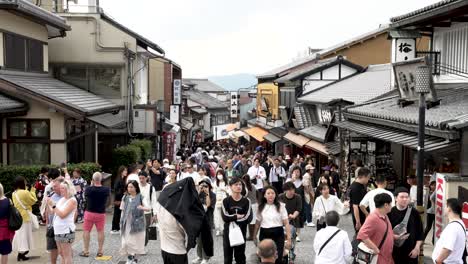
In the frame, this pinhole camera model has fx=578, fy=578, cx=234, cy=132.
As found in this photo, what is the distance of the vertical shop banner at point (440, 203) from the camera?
9779 mm

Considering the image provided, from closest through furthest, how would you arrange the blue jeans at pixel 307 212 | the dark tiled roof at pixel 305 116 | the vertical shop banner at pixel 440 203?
the vertical shop banner at pixel 440 203 < the blue jeans at pixel 307 212 < the dark tiled roof at pixel 305 116

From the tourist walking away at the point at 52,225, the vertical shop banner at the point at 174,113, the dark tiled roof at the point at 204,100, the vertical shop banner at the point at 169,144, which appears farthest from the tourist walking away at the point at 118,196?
the dark tiled roof at the point at 204,100

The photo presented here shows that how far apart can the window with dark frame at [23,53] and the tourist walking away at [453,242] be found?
1371cm

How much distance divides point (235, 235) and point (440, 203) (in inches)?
152

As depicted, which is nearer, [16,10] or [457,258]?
[457,258]

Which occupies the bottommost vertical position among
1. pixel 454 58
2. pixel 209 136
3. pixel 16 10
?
pixel 209 136

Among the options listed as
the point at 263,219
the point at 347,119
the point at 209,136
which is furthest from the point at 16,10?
the point at 209,136

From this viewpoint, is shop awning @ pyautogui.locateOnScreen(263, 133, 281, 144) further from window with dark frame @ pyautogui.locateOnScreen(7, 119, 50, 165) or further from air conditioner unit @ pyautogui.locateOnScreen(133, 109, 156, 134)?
window with dark frame @ pyautogui.locateOnScreen(7, 119, 50, 165)

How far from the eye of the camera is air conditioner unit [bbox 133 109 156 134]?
26.0 metres

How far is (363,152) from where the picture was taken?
17.1 metres

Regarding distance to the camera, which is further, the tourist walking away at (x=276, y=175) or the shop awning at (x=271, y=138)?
the shop awning at (x=271, y=138)

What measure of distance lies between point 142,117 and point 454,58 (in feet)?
50.6

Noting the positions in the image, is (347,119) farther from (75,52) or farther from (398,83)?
(75,52)

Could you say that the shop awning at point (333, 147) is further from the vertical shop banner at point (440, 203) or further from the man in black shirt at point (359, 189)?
the man in black shirt at point (359, 189)
